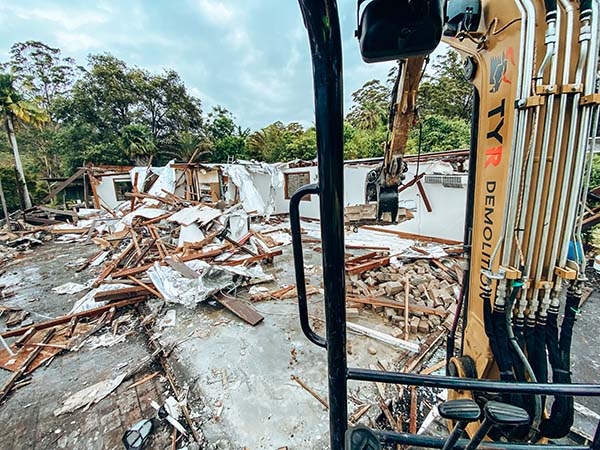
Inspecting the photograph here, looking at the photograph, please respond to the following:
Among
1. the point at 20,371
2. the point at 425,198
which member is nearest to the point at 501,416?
the point at 20,371

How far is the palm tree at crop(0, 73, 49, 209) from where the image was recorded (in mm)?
12344

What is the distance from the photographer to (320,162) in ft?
2.25

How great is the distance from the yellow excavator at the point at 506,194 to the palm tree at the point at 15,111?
17.6 m

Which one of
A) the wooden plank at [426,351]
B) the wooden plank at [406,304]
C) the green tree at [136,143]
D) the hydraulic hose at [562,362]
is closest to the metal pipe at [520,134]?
the hydraulic hose at [562,362]

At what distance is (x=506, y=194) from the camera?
1.06m

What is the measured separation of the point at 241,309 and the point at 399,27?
3748mm

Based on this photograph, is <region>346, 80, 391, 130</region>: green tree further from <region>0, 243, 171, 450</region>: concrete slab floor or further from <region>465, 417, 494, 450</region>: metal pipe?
<region>465, 417, 494, 450</region>: metal pipe

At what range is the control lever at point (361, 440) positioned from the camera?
890 millimetres

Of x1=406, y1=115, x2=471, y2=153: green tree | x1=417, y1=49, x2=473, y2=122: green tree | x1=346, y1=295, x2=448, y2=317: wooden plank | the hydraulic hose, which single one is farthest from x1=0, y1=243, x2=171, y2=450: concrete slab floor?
x1=417, y1=49, x2=473, y2=122: green tree

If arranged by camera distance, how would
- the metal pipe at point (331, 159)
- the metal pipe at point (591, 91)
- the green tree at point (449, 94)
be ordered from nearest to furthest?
the metal pipe at point (331, 159), the metal pipe at point (591, 91), the green tree at point (449, 94)

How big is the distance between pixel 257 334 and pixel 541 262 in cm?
304

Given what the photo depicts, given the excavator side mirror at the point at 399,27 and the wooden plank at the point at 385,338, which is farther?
the wooden plank at the point at 385,338

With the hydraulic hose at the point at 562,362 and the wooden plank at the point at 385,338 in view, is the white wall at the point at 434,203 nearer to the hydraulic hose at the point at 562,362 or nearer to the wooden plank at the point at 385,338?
the wooden plank at the point at 385,338

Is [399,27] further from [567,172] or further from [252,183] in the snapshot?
[252,183]
